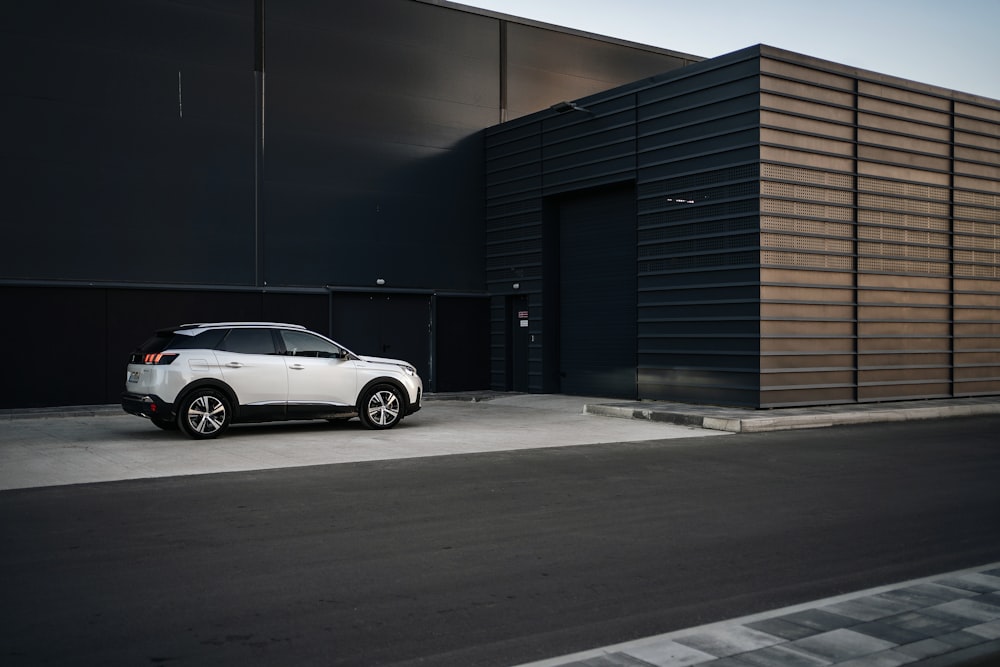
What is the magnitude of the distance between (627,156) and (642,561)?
15867 mm

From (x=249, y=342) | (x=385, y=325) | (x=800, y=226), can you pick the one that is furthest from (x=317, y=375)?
(x=800, y=226)

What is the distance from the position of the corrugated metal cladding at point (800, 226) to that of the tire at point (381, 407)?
6.93 metres

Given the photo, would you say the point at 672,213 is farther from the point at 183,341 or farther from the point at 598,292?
the point at 183,341

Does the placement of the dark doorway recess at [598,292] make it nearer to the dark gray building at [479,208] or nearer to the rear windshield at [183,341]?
the dark gray building at [479,208]

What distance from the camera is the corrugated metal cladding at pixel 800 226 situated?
1797 centimetres

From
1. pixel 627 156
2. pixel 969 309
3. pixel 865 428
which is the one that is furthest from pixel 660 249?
pixel 969 309

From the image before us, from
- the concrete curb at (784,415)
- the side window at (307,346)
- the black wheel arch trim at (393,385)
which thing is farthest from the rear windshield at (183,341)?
the concrete curb at (784,415)

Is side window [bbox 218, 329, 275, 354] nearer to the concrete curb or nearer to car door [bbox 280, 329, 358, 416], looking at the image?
car door [bbox 280, 329, 358, 416]

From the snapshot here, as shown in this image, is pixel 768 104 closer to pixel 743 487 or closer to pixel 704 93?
pixel 704 93

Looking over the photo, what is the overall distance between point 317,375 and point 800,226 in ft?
33.6

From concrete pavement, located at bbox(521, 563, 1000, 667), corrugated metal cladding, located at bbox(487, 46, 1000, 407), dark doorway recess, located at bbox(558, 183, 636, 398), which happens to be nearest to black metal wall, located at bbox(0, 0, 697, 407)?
dark doorway recess, located at bbox(558, 183, 636, 398)

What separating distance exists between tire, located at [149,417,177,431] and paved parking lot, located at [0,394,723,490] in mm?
145

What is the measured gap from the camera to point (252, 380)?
46.6 ft

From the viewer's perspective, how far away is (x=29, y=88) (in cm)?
1900
